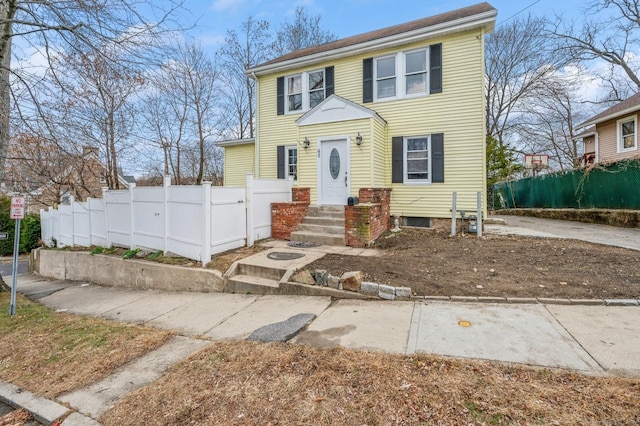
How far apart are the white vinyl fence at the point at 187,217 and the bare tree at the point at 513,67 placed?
19.2m

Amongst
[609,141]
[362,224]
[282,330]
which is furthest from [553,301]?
[609,141]

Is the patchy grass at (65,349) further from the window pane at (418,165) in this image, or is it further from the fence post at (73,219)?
the window pane at (418,165)

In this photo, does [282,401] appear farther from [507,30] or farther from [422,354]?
[507,30]

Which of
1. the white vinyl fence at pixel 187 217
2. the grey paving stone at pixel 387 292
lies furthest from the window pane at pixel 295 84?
the grey paving stone at pixel 387 292

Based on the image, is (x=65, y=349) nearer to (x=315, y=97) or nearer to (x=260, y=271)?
(x=260, y=271)

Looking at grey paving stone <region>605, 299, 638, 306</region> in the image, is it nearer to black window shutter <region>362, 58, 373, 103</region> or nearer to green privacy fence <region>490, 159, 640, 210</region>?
black window shutter <region>362, 58, 373, 103</region>

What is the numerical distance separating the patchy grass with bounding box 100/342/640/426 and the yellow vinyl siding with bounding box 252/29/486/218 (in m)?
6.60

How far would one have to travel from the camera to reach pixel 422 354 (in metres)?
2.94


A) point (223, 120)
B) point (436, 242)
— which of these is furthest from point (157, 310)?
point (223, 120)

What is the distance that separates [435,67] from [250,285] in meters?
8.06

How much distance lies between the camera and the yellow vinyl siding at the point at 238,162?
42.7 feet

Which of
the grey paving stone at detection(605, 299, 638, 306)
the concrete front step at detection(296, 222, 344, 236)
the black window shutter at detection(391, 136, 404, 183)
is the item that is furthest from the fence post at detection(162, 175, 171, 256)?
the grey paving stone at detection(605, 299, 638, 306)

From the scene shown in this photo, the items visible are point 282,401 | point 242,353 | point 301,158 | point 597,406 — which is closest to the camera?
point 597,406

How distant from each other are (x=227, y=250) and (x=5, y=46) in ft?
19.0
